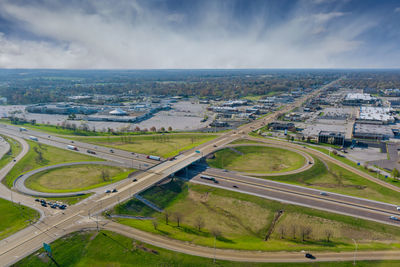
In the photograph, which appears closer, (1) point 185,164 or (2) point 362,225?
(2) point 362,225

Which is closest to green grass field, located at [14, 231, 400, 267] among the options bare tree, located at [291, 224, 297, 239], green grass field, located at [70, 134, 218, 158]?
bare tree, located at [291, 224, 297, 239]

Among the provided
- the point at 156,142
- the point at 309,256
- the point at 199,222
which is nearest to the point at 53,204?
the point at 199,222

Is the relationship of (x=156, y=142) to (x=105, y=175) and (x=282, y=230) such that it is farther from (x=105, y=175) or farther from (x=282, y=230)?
(x=282, y=230)

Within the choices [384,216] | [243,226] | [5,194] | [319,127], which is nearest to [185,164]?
[243,226]

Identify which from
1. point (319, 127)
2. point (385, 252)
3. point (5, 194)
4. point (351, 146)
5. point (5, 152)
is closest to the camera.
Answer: point (385, 252)

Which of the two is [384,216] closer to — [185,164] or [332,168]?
[332,168]

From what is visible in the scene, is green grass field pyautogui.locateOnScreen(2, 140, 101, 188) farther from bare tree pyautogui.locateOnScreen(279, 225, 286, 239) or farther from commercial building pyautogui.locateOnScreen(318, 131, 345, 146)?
commercial building pyautogui.locateOnScreen(318, 131, 345, 146)
